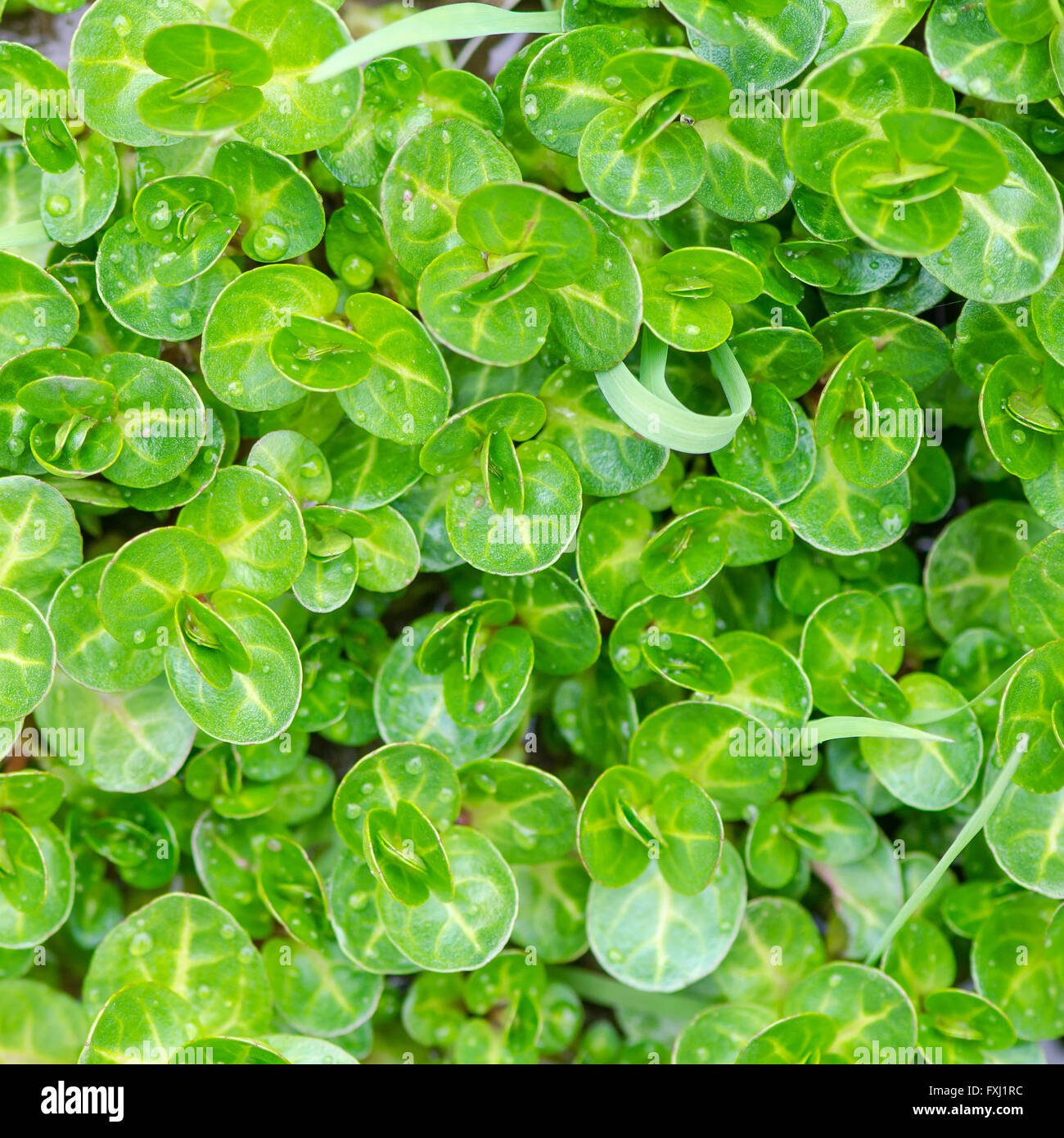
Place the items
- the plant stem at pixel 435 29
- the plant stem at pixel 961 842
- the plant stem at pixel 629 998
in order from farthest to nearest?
the plant stem at pixel 629 998
the plant stem at pixel 961 842
the plant stem at pixel 435 29

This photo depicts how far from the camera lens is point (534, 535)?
2.95 ft

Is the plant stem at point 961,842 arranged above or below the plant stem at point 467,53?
below

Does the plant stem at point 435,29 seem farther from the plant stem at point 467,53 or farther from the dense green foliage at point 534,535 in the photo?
the plant stem at point 467,53

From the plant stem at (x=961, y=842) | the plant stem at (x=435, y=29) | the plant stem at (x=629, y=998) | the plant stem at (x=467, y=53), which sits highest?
the plant stem at (x=435, y=29)

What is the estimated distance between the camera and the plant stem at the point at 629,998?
3.43 ft

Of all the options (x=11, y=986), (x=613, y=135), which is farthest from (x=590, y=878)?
(x=613, y=135)

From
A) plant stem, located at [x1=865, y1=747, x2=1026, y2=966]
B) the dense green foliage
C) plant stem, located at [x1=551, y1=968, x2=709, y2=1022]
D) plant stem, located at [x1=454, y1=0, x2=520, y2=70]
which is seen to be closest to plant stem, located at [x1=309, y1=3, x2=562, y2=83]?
the dense green foliage

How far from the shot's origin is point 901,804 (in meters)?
1.06

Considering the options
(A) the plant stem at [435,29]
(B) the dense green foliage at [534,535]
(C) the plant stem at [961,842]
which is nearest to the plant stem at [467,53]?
(B) the dense green foliage at [534,535]

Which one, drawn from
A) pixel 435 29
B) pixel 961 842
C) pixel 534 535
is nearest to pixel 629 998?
pixel 961 842

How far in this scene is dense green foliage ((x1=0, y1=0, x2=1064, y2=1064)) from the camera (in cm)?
84

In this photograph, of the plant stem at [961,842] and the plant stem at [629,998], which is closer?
the plant stem at [961,842]
